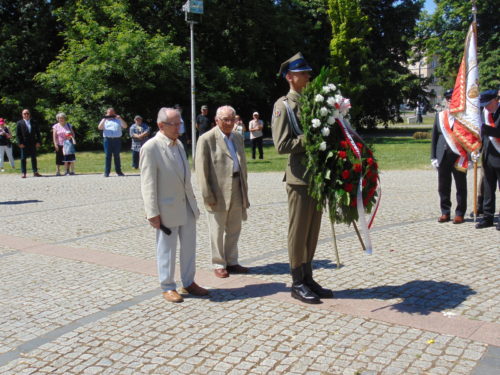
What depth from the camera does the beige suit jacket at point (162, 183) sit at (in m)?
5.12

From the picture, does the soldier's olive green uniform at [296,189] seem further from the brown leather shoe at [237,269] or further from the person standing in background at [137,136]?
the person standing in background at [137,136]

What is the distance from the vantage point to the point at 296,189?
16.6 ft

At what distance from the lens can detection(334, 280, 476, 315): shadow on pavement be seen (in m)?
4.93

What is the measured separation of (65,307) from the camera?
204 inches

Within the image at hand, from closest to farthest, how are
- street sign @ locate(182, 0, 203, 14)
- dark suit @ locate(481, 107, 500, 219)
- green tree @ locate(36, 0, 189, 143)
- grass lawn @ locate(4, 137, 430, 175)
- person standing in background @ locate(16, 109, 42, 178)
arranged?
dark suit @ locate(481, 107, 500, 219) < person standing in background @ locate(16, 109, 42, 178) < street sign @ locate(182, 0, 203, 14) < grass lawn @ locate(4, 137, 430, 175) < green tree @ locate(36, 0, 189, 143)

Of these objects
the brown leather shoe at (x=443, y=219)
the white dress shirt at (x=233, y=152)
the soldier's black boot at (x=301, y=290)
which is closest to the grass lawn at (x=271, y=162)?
the brown leather shoe at (x=443, y=219)

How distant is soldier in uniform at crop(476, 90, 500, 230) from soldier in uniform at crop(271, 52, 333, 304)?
4249 millimetres

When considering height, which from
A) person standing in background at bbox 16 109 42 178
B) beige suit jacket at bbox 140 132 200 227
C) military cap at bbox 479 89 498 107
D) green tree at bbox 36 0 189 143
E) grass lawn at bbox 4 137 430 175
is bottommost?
grass lawn at bbox 4 137 430 175

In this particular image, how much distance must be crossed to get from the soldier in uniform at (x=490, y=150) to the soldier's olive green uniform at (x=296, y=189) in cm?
428

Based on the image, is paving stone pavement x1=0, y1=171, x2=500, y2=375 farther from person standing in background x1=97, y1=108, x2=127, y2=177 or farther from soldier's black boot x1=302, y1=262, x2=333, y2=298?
person standing in background x1=97, y1=108, x2=127, y2=177

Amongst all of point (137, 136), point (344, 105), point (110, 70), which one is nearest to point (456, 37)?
point (110, 70)

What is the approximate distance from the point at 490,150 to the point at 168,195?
5519 millimetres

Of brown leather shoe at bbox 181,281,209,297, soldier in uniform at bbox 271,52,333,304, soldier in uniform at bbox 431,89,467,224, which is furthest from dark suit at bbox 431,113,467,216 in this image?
brown leather shoe at bbox 181,281,209,297

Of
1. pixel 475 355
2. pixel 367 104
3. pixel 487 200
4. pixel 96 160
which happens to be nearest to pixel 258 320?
pixel 475 355
